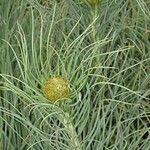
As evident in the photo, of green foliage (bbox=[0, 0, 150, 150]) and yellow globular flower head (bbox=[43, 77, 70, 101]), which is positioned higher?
yellow globular flower head (bbox=[43, 77, 70, 101])

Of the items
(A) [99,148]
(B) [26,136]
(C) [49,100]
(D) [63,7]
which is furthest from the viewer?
(D) [63,7]

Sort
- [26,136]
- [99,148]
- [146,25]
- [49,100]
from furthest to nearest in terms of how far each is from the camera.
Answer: [146,25], [26,136], [99,148], [49,100]

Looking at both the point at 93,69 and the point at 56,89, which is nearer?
the point at 56,89

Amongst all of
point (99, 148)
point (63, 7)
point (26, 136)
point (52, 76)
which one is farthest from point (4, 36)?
point (52, 76)

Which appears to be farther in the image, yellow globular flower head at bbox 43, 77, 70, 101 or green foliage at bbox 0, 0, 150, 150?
green foliage at bbox 0, 0, 150, 150

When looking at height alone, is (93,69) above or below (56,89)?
below

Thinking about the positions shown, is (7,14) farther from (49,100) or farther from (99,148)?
(49,100)

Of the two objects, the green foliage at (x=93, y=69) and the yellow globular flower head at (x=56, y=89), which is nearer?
the yellow globular flower head at (x=56, y=89)

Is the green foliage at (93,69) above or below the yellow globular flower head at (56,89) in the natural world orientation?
below
